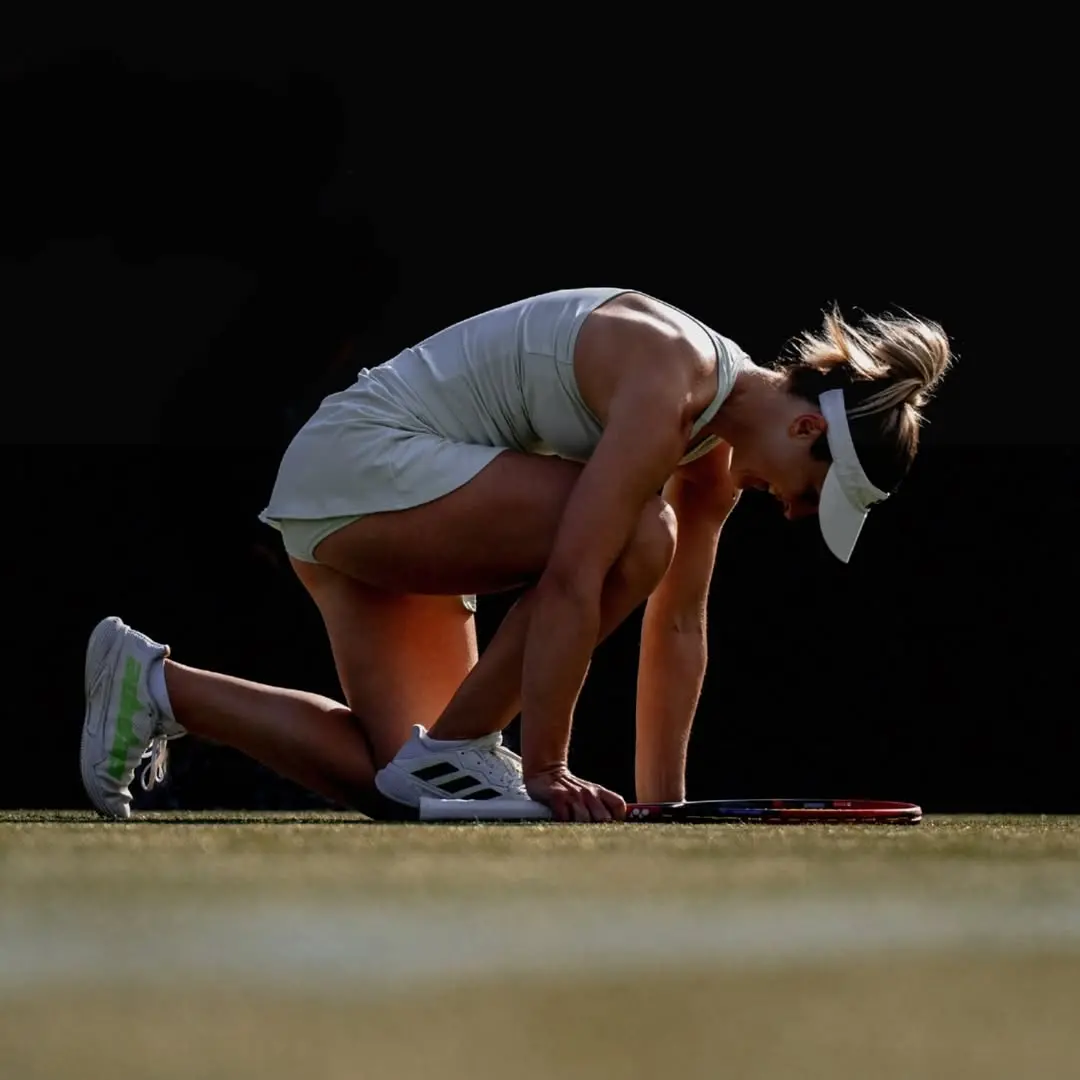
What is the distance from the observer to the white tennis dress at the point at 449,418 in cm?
270

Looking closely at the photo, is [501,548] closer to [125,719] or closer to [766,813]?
[766,813]

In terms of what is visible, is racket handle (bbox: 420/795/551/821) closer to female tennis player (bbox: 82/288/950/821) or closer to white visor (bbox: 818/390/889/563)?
female tennis player (bbox: 82/288/950/821)

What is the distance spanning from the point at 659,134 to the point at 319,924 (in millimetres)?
2902

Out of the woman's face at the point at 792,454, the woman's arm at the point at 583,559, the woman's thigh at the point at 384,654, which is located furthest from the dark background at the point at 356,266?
the woman's arm at the point at 583,559

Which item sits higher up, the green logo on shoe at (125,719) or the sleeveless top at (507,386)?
the sleeveless top at (507,386)

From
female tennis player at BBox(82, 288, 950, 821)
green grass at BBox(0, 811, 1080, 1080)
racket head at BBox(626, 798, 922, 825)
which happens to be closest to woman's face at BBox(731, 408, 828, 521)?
female tennis player at BBox(82, 288, 950, 821)

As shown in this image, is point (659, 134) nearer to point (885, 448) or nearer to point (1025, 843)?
point (885, 448)

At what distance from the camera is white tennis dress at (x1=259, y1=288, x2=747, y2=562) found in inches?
106

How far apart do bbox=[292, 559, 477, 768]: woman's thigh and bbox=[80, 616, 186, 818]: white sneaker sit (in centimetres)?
23

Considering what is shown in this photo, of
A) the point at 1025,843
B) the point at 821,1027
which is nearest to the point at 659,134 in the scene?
the point at 1025,843

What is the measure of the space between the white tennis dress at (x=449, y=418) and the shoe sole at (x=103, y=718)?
267 millimetres

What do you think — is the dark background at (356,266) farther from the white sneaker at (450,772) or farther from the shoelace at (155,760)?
the white sneaker at (450,772)

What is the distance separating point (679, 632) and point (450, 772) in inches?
18.0

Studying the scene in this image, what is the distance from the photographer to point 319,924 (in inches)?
51.8
